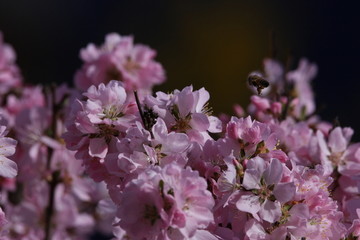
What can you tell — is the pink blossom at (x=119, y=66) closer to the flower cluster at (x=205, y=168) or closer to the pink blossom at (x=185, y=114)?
the flower cluster at (x=205, y=168)

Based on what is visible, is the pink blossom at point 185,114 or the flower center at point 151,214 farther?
the pink blossom at point 185,114

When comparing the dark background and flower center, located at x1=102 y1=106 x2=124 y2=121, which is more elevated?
the dark background

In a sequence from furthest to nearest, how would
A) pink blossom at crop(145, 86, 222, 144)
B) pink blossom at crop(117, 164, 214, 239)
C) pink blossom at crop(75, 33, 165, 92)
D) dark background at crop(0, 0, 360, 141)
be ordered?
dark background at crop(0, 0, 360, 141), pink blossom at crop(75, 33, 165, 92), pink blossom at crop(145, 86, 222, 144), pink blossom at crop(117, 164, 214, 239)

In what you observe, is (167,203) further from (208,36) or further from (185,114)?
(208,36)

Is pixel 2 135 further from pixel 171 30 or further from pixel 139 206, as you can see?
pixel 171 30

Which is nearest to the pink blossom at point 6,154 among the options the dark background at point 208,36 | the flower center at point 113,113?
the flower center at point 113,113

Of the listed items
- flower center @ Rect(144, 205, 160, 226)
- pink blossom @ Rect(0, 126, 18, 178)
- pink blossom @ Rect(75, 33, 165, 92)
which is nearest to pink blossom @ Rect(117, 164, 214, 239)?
flower center @ Rect(144, 205, 160, 226)

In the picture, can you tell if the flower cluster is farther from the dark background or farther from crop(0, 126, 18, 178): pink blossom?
the dark background

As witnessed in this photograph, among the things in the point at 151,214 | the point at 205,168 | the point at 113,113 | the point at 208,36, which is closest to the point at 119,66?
the point at 113,113
